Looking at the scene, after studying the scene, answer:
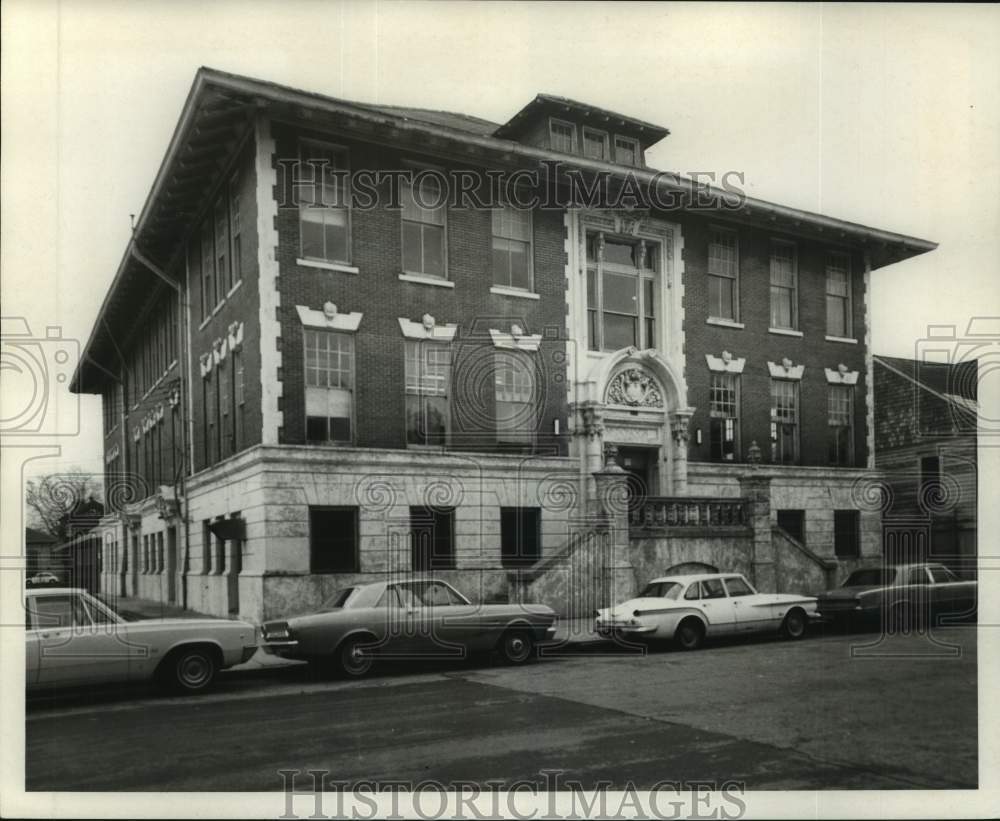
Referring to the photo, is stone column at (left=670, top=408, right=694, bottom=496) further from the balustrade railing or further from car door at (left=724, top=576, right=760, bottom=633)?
car door at (left=724, top=576, right=760, bottom=633)

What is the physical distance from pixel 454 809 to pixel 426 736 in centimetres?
90

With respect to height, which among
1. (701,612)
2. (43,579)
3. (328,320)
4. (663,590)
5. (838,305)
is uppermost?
(838,305)

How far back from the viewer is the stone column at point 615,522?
14.6 metres

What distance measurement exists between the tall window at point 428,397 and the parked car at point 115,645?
3.61 meters

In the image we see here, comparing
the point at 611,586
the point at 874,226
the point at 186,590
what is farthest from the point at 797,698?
the point at 186,590

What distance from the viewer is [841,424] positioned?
15.2 metres

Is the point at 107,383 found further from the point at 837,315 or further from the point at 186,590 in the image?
the point at 837,315

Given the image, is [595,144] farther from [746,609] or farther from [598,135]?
[746,609]

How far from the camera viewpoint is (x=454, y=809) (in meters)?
8.87

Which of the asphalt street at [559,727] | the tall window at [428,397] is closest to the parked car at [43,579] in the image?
the asphalt street at [559,727]

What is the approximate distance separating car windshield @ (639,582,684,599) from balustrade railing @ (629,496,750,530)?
0.94 metres

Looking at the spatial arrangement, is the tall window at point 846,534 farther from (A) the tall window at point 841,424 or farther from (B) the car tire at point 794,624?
(B) the car tire at point 794,624

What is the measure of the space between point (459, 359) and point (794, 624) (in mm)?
6816

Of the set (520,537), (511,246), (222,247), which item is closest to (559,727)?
(520,537)
